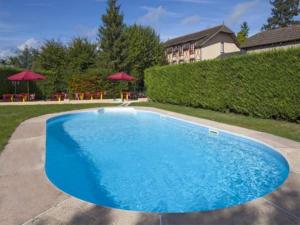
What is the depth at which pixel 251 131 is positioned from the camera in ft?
28.7

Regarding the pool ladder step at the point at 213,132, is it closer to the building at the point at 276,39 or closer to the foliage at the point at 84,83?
the building at the point at 276,39

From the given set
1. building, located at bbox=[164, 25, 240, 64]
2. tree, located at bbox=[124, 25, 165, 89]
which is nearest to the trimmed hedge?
tree, located at bbox=[124, 25, 165, 89]

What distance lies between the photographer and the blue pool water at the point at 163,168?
4.83 m

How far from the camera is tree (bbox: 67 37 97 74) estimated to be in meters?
30.3

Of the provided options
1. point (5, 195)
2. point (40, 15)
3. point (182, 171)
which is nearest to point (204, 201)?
point (182, 171)

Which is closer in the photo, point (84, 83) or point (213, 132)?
point (213, 132)

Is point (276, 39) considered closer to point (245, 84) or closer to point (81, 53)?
point (245, 84)

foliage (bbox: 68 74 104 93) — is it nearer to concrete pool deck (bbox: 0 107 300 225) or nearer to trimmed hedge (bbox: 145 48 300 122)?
trimmed hedge (bbox: 145 48 300 122)

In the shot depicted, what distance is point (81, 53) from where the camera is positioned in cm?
3086

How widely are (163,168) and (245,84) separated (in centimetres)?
783

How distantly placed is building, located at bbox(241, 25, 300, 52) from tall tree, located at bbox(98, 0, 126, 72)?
15.3 metres

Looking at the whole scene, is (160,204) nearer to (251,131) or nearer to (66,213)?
(66,213)

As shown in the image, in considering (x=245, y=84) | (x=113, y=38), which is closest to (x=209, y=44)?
(x=113, y=38)

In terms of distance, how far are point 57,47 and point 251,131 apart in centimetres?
2791
